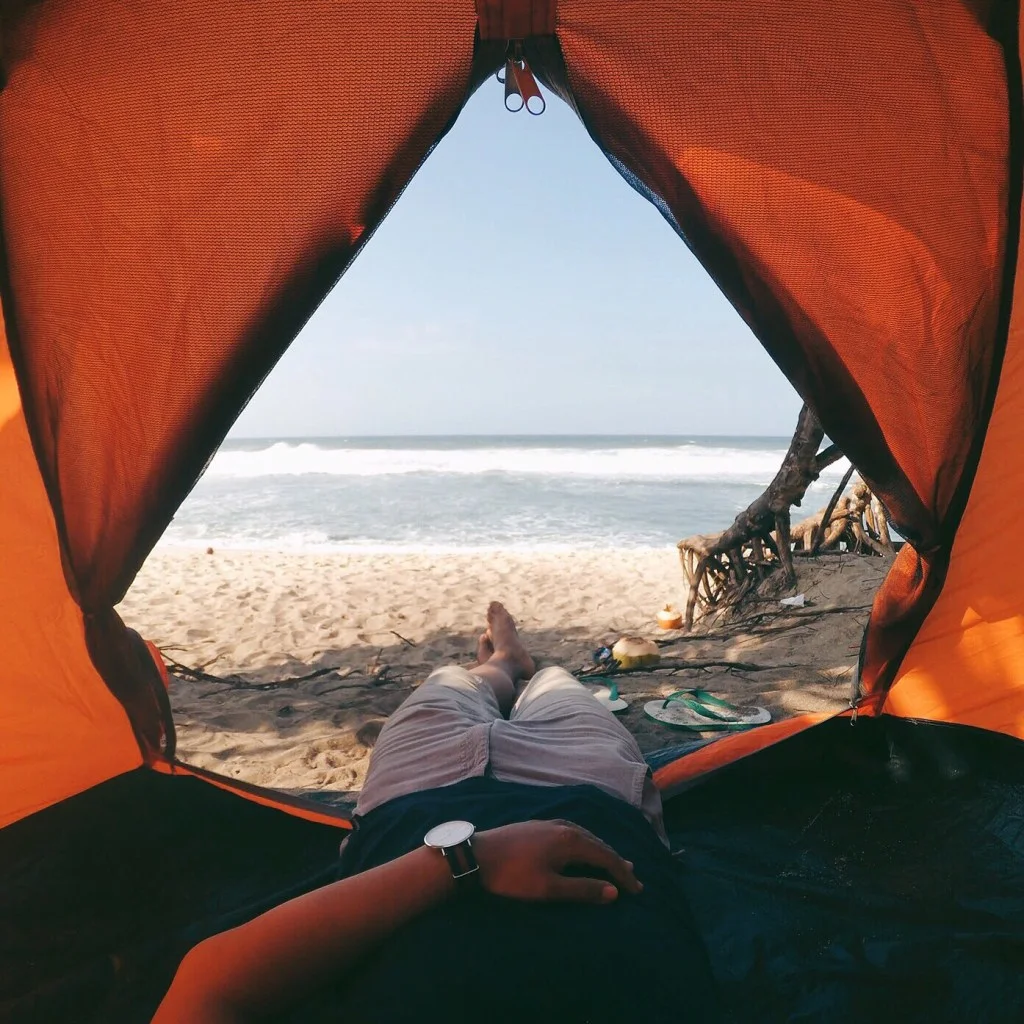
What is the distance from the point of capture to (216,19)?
1613 millimetres

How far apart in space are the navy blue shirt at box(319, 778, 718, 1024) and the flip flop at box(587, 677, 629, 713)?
1940 millimetres

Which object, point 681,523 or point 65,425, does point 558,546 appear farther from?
point 65,425

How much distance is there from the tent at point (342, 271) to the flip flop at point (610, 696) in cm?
118

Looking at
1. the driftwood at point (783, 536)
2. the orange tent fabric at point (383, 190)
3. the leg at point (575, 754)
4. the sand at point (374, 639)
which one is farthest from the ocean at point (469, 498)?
the leg at point (575, 754)

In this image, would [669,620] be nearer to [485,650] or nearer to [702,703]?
[702,703]

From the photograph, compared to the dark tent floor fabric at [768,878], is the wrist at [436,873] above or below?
above

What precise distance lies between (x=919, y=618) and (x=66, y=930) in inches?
95.5

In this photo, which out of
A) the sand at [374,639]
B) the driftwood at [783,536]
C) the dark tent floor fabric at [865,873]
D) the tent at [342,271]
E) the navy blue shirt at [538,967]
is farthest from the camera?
the driftwood at [783,536]

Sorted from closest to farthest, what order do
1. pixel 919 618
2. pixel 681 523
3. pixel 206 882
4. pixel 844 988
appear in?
pixel 844 988 → pixel 206 882 → pixel 919 618 → pixel 681 523

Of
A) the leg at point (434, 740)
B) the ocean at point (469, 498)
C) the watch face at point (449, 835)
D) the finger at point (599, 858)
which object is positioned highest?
the watch face at point (449, 835)

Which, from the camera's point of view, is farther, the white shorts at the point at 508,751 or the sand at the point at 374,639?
the sand at the point at 374,639

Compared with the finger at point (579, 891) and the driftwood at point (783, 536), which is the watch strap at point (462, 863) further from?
the driftwood at point (783, 536)

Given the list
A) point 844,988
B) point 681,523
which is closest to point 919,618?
point 844,988

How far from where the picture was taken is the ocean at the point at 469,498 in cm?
1157
